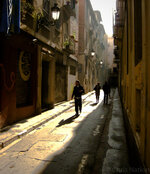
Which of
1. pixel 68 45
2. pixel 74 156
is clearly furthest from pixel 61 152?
pixel 68 45

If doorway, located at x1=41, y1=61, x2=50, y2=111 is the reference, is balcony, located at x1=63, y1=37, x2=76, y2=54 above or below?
above

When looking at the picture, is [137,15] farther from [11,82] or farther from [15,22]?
[11,82]

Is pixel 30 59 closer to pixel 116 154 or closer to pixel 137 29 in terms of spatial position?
pixel 137 29

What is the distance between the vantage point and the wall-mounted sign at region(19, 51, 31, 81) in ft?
28.4

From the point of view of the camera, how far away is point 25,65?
9.07 m

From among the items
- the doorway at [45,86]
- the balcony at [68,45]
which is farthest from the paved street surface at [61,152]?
the balcony at [68,45]

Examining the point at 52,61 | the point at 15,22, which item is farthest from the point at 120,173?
the point at 52,61

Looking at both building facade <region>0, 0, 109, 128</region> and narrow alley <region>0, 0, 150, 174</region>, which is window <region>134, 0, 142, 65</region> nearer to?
narrow alley <region>0, 0, 150, 174</region>

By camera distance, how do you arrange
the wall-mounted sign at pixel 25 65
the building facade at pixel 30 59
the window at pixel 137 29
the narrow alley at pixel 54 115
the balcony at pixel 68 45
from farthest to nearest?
1. the balcony at pixel 68 45
2. the wall-mounted sign at pixel 25 65
3. the building facade at pixel 30 59
4. the window at pixel 137 29
5. the narrow alley at pixel 54 115

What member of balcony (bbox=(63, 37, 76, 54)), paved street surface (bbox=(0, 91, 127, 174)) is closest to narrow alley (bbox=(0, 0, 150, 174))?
paved street surface (bbox=(0, 91, 127, 174))

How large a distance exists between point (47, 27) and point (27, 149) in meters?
8.60

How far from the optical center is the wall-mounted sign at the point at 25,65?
8.67 meters

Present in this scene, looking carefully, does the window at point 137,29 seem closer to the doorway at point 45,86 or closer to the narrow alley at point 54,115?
the narrow alley at point 54,115

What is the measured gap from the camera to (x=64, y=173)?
3559 mm
